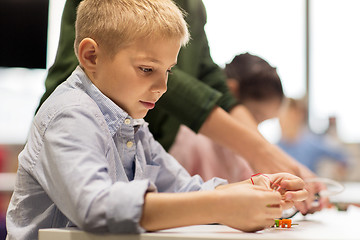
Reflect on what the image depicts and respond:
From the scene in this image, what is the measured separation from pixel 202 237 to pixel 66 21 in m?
0.56

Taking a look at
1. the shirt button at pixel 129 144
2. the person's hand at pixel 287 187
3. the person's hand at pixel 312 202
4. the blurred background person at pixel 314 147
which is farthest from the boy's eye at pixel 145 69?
the blurred background person at pixel 314 147

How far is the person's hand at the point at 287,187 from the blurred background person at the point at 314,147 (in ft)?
9.19

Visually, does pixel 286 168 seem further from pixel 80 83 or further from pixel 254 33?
pixel 254 33

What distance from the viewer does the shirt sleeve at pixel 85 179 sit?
532 mm

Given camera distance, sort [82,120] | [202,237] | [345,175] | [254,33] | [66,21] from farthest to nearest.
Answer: [345,175] < [254,33] < [66,21] < [82,120] < [202,237]

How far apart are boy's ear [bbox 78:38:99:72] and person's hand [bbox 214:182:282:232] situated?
10.6 inches

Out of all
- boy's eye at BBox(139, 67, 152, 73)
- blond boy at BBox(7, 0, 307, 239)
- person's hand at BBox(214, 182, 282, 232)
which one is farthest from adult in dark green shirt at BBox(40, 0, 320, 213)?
person's hand at BBox(214, 182, 282, 232)

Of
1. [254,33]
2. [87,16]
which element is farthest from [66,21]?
[254,33]

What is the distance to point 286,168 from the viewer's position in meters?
0.98

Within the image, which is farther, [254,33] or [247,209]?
[254,33]

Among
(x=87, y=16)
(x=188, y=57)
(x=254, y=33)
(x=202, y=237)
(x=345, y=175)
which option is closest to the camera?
(x=202, y=237)

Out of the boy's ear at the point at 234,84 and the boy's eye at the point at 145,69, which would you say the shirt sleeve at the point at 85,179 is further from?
the boy's ear at the point at 234,84

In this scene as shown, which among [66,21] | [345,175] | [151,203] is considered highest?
[66,21]

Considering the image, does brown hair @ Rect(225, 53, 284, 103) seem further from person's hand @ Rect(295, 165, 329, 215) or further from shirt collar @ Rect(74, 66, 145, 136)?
shirt collar @ Rect(74, 66, 145, 136)
